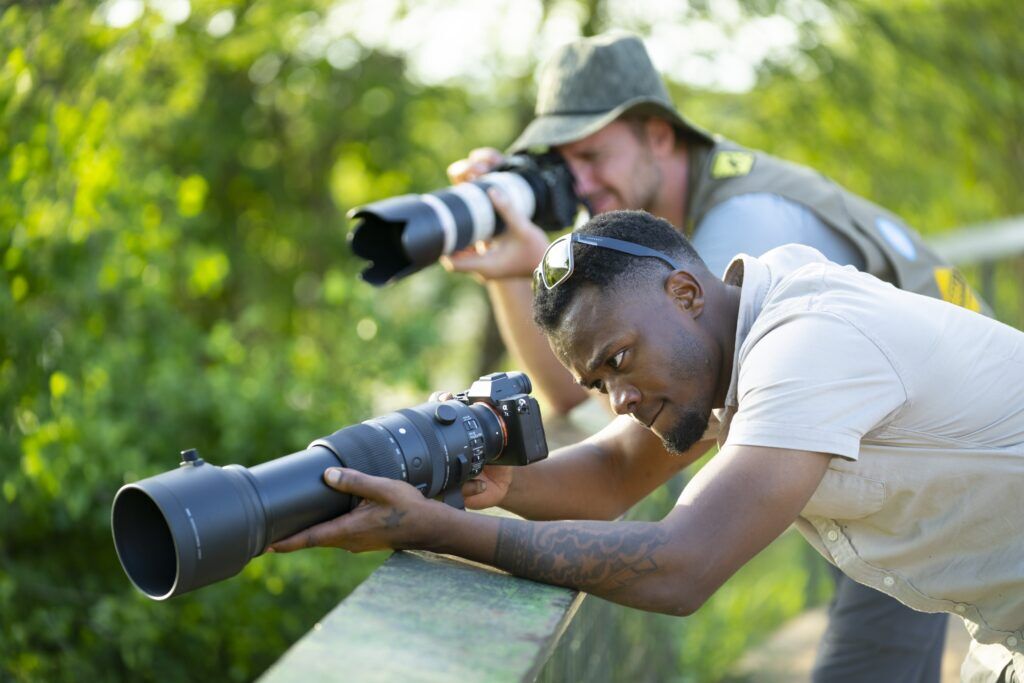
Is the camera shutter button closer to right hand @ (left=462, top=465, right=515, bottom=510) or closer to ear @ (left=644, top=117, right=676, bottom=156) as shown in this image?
right hand @ (left=462, top=465, right=515, bottom=510)

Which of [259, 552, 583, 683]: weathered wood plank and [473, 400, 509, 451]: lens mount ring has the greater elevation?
[259, 552, 583, 683]: weathered wood plank

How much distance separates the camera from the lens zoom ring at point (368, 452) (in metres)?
2.04

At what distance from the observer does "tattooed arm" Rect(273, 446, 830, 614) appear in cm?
186

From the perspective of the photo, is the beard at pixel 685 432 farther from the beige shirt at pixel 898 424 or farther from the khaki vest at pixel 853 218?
the khaki vest at pixel 853 218

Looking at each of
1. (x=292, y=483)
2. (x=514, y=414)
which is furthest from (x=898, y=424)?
(x=292, y=483)

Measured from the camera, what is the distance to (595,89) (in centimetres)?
350

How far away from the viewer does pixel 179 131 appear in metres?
6.61

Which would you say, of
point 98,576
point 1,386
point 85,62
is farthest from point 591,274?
point 98,576

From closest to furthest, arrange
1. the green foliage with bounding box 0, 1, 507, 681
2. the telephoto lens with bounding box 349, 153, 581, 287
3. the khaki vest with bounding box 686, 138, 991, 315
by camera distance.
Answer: the khaki vest with bounding box 686, 138, 991, 315 → the telephoto lens with bounding box 349, 153, 581, 287 → the green foliage with bounding box 0, 1, 507, 681

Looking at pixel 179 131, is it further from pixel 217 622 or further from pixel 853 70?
pixel 853 70

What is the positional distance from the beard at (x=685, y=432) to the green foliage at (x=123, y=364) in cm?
205

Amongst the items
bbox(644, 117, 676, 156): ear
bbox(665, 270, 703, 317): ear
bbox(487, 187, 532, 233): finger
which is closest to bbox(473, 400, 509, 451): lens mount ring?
bbox(665, 270, 703, 317): ear

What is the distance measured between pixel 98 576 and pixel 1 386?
38.7 inches

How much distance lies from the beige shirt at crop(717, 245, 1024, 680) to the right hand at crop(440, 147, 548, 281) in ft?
4.21
